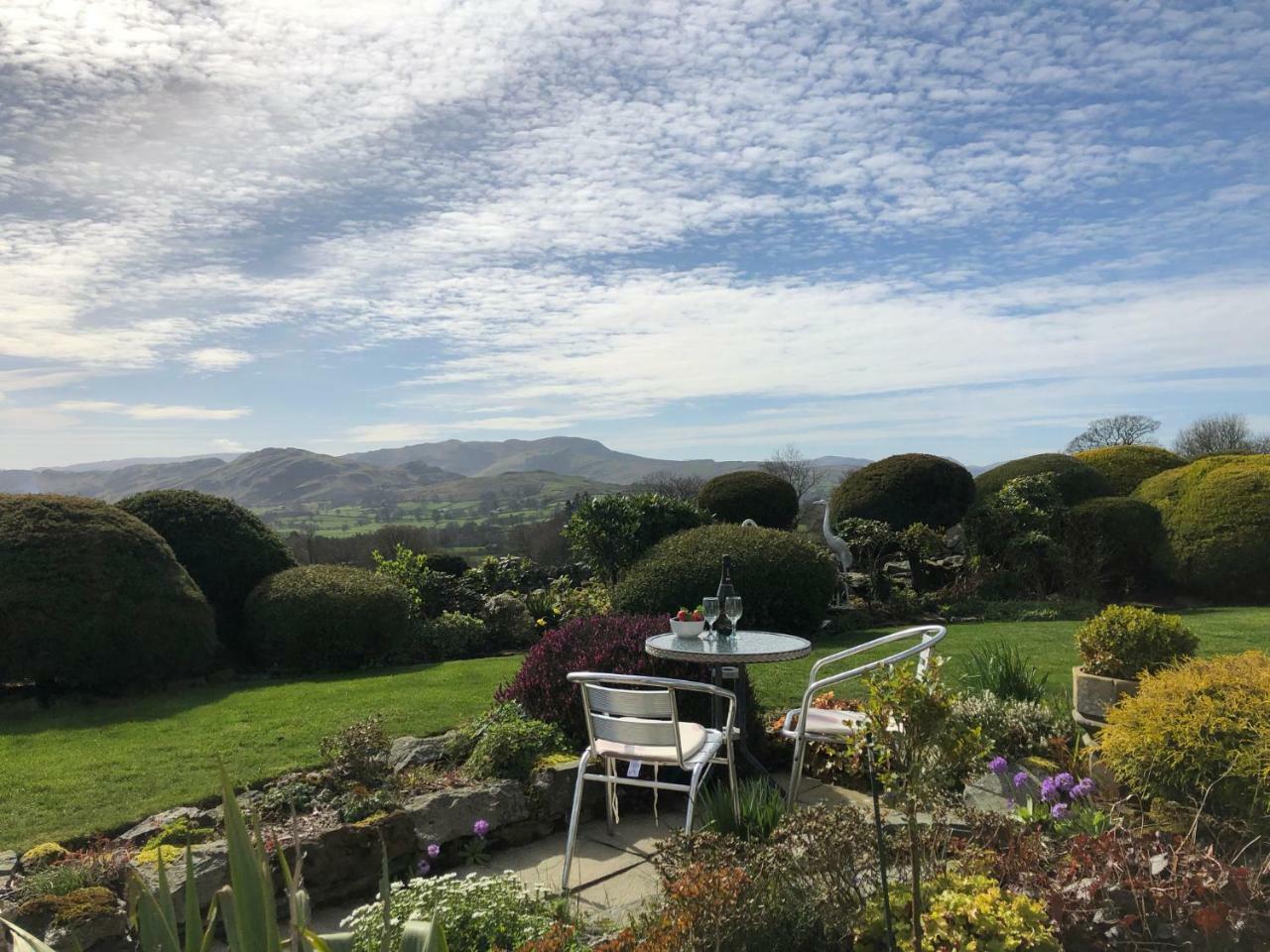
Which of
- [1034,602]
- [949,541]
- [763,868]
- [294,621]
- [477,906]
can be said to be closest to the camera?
[763,868]

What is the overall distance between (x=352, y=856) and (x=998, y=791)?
296 cm

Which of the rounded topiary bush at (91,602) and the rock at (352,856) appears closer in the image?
the rock at (352,856)

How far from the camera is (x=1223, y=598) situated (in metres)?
12.9

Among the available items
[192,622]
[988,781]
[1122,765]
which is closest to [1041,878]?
[1122,765]

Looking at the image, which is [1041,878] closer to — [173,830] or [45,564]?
[173,830]

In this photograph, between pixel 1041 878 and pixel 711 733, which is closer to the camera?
pixel 1041 878

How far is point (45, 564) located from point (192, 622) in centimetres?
136

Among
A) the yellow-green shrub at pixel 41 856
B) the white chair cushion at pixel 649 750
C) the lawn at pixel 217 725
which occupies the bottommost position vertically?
the lawn at pixel 217 725

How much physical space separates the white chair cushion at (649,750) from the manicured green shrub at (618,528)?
22.7 feet

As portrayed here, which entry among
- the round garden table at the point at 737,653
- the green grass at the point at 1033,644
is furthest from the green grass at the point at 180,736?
the green grass at the point at 1033,644

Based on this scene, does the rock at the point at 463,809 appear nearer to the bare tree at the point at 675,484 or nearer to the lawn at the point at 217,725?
the lawn at the point at 217,725

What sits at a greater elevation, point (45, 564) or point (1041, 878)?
point (45, 564)

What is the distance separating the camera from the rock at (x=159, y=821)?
407cm

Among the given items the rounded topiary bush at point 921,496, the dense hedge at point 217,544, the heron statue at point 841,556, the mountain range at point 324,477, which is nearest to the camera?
the dense hedge at point 217,544
